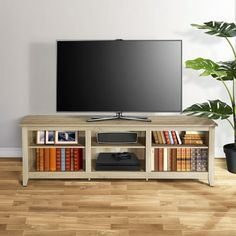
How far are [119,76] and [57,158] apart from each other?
91cm

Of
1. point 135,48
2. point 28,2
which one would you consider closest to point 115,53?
point 135,48

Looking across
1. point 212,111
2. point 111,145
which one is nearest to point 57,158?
point 111,145

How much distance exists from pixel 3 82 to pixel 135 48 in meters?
1.43

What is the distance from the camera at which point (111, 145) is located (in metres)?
4.39

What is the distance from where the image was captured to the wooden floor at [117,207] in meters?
3.37

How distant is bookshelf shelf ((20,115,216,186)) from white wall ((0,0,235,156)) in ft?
1.93

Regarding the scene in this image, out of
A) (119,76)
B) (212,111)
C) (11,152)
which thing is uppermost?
(119,76)

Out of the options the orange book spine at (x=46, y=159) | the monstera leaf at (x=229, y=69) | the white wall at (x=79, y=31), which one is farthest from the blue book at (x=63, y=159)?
the monstera leaf at (x=229, y=69)

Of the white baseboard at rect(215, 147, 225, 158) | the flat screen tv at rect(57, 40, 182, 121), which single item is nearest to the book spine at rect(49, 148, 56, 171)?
the flat screen tv at rect(57, 40, 182, 121)

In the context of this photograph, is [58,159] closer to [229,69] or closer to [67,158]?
[67,158]

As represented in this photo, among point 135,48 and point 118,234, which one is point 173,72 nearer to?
point 135,48

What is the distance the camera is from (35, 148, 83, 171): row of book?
4.42m

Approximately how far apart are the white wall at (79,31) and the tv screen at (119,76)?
0.48 m

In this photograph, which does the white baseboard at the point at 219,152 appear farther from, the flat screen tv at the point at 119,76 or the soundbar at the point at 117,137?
the soundbar at the point at 117,137
